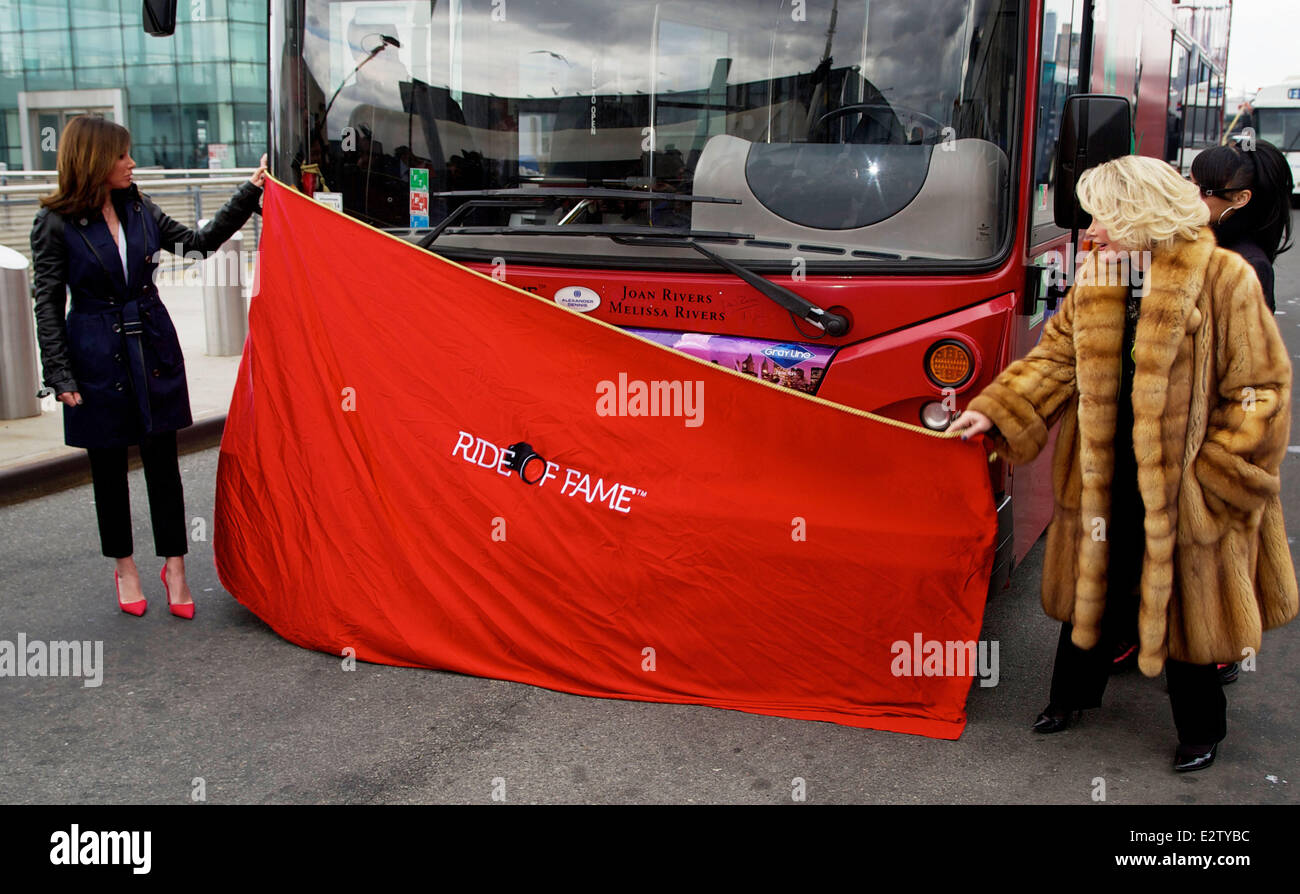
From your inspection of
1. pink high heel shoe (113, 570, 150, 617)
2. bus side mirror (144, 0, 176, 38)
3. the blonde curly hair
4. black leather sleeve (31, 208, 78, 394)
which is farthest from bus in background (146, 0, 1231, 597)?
pink high heel shoe (113, 570, 150, 617)

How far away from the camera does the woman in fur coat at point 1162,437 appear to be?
3.31 meters

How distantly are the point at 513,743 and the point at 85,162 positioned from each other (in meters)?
2.64

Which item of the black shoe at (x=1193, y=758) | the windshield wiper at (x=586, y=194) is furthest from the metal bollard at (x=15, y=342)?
the black shoe at (x=1193, y=758)

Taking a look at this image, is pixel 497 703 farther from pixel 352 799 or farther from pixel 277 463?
pixel 277 463

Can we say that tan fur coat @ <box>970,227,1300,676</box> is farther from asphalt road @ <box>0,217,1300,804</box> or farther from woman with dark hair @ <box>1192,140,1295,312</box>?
woman with dark hair @ <box>1192,140,1295,312</box>

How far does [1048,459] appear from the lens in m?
5.36

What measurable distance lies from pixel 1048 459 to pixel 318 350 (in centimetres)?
311

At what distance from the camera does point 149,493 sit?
478 cm

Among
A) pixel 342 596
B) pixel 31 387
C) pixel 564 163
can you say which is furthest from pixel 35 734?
pixel 31 387

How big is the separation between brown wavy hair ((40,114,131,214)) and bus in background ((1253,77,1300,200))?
35.9m

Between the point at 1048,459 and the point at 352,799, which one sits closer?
the point at 352,799

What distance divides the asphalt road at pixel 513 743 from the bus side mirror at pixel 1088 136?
173 cm

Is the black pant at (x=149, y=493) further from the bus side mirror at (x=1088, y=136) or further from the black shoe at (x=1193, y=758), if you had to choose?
the black shoe at (x=1193, y=758)

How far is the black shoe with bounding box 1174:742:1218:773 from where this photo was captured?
143 inches
